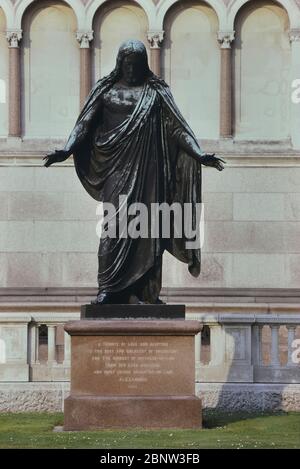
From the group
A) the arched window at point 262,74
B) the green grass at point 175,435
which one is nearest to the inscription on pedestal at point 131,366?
the green grass at point 175,435

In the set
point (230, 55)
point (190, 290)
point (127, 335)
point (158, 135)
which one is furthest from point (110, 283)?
point (230, 55)

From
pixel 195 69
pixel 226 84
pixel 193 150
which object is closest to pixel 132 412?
pixel 193 150

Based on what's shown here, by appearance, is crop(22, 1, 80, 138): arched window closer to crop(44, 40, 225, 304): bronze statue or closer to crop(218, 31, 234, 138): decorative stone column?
crop(218, 31, 234, 138): decorative stone column

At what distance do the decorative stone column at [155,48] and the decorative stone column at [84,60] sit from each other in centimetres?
124

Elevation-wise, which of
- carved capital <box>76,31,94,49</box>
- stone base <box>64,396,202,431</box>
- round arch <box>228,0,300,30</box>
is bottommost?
stone base <box>64,396,202,431</box>

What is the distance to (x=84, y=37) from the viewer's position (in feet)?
95.6

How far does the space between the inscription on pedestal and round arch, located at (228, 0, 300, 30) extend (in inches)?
563

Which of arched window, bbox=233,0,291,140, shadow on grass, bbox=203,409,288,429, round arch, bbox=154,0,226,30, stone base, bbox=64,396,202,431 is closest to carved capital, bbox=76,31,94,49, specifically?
round arch, bbox=154,0,226,30

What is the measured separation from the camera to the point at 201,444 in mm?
14352

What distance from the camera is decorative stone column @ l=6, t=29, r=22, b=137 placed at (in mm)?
28953

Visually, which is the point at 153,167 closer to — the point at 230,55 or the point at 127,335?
the point at 127,335

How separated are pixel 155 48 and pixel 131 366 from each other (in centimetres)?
1417

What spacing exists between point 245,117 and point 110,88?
12715mm

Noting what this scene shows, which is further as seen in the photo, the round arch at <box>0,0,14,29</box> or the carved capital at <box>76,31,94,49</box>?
the round arch at <box>0,0,14,29</box>
